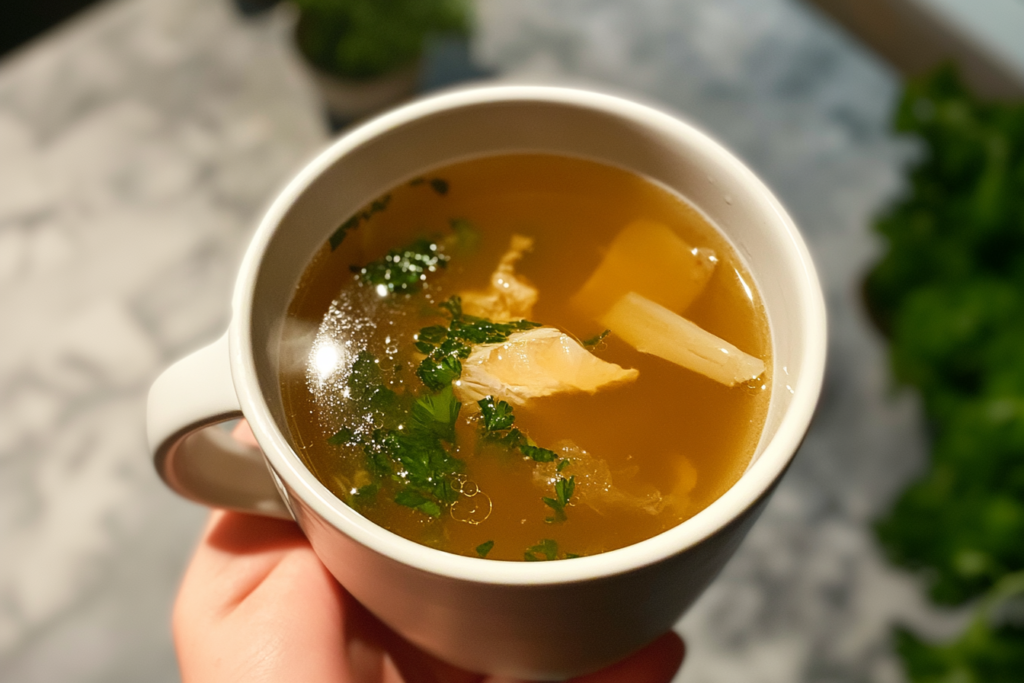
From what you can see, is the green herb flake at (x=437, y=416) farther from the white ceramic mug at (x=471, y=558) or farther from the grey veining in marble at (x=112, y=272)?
the grey veining in marble at (x=112, y=272)

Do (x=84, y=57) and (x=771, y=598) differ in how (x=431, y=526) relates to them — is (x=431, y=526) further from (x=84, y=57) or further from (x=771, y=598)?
(x=84, y=57)

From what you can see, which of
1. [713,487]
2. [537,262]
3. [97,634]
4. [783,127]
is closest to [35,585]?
[97,634]

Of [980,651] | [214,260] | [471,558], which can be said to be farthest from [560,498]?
[214,260]

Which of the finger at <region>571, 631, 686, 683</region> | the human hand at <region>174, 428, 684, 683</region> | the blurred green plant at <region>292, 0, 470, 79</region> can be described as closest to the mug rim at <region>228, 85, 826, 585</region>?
the human hand at <region>174, 428, 684, 683</region>

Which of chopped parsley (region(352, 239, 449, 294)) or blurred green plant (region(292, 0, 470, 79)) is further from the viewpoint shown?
blurred green plant (region(292, 0, 470, 79))

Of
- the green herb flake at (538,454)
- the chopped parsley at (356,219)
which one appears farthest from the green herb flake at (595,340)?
the chopped parsley at (356,219)

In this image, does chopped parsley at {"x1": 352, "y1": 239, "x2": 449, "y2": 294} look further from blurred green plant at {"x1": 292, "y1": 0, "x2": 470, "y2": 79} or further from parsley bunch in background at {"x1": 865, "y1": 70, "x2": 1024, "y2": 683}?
parsley bunch in background at {"x1": 865, "y1": 70, "x2": 1024, "y2": 683}
